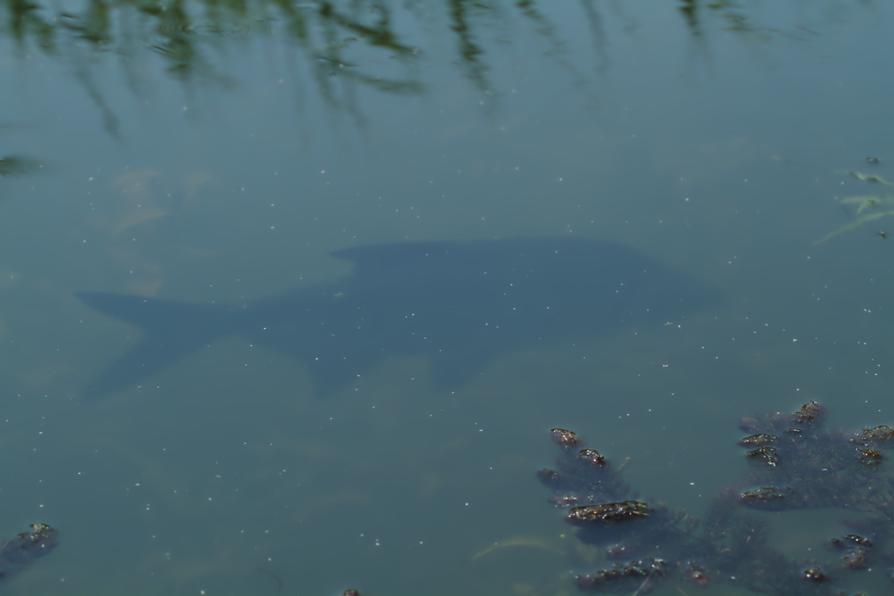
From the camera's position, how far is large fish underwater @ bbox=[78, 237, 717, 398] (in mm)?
4113

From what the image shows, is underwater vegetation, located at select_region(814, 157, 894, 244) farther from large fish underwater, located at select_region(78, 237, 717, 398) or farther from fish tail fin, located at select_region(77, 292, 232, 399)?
fish tail fin, located at select_region(77, 292, 232, 399)

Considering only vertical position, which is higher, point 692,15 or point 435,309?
point 692,15

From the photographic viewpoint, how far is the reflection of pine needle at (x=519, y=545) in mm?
3385

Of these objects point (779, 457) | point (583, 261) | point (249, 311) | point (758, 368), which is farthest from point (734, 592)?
point (249, 311)

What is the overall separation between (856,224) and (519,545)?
6.71 ft

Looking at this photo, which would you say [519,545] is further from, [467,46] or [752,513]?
[467,46]

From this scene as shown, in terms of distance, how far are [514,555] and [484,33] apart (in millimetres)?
3360

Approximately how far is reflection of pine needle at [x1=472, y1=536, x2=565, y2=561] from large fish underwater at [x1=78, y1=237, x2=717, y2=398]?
2.36 ft

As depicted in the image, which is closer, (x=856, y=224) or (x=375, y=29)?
(x=856, y=224)

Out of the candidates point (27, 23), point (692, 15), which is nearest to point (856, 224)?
point (692, 15)

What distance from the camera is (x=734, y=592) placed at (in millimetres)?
3195

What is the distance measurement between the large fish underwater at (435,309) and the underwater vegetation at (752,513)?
0.57m

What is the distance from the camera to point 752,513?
3434 millimetres

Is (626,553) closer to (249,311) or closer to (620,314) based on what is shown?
(620,314)
